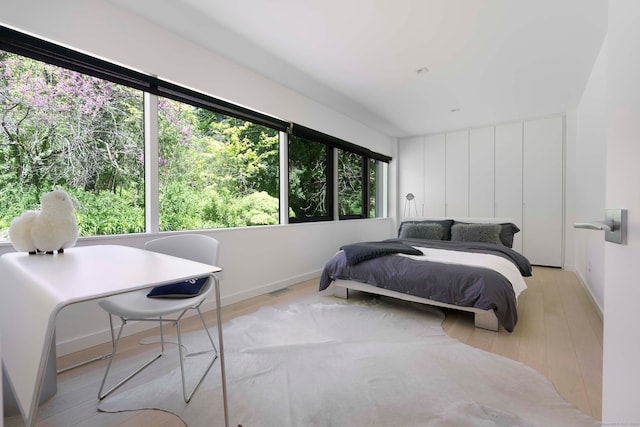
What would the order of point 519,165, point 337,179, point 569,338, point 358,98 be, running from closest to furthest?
point 569,338
point 358,98
point 337,179
point 519,165

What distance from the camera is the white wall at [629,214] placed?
57 cm

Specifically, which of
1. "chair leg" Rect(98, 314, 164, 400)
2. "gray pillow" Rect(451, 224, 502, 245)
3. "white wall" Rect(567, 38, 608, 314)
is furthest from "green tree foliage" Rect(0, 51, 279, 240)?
"white wall" Rect(567, 38, 608, 314)

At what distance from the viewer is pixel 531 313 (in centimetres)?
265

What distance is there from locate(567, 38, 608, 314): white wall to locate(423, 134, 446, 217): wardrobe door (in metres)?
1.97

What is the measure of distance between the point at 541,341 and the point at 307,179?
A: 3.00 m

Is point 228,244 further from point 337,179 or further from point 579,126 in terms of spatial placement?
point 579,126

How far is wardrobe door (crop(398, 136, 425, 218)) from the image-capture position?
5844 millimetres

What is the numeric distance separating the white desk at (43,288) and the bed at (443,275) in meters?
1.93

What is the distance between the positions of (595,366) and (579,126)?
3642mm

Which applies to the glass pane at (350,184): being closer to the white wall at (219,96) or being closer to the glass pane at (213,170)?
the white wall at (219,96)

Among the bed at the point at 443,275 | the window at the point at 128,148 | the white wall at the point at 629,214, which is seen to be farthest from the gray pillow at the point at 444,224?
the white wall at the point at 629,214

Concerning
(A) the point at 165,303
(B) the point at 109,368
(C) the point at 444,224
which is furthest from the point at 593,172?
(B) the point at 109,368

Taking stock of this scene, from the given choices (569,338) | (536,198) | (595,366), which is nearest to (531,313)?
(569,338)

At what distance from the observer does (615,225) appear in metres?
0.65
